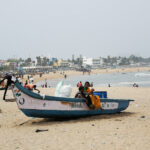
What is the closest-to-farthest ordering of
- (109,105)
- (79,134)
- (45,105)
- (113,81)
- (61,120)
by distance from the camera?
(79,134)
(45,105)
(61,120)
(109,105)
(113,81)

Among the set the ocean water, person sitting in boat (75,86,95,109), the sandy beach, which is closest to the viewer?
the sandy beach

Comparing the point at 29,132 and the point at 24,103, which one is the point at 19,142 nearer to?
the point at 29,132

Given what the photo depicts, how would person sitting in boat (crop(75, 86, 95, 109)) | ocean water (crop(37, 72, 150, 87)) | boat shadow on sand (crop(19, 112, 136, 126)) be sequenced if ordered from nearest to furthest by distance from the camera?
boat shadow on sand (crop(19, 112, 136, 126)) → person sitting in boat (crop(75, 86, 95, 109)) → ocean water (crop(37, 72, 150, 87))

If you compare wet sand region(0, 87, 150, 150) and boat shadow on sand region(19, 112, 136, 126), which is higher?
wet sand region(0, 87, 150, 150)

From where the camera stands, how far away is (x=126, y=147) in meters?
6.02

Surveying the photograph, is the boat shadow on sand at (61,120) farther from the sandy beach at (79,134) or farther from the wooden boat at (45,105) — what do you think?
the wooden boat at (45,105)

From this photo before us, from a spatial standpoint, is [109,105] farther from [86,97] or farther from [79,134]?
[79,134]

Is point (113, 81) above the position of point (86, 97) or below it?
below

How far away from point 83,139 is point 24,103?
3240mm

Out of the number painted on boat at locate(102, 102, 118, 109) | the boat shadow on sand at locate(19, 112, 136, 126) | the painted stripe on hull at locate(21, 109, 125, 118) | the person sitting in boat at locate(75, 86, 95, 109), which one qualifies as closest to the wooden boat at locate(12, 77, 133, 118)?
the painted stripe on hull at locate(21, 109, 125, 118)

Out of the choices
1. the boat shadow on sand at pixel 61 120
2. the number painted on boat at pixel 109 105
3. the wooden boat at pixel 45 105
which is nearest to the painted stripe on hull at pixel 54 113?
the wooden boat at pixel 45 105

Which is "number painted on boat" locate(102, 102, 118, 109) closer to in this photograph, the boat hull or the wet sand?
the wet sand

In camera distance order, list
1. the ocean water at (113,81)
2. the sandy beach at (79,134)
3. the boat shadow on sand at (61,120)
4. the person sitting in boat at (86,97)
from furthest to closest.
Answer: the ocean water at (113,81) < the person sitting in boat at (86,97) < the boat shadow on sand at (61,120) < the sandy beach at (79,134)

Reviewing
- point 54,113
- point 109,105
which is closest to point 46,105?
point 54,113
